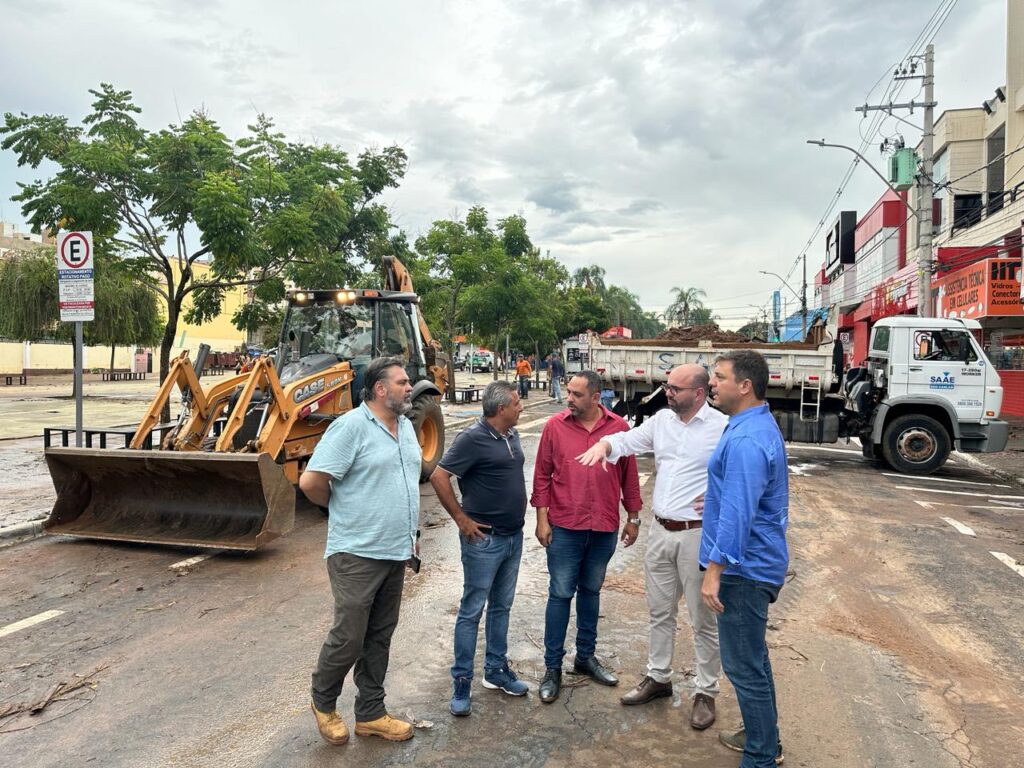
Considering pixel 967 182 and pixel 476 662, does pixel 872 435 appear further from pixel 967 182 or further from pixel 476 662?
pixel 967 182

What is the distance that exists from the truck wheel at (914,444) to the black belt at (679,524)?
9867 millimetres

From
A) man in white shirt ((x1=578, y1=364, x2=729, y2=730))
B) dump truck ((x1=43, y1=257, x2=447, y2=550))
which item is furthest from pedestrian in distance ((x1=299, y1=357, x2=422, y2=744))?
dump truck ((x1=43, y1=257, x2=447, y2=550))

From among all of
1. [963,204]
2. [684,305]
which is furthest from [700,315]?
[963,204]

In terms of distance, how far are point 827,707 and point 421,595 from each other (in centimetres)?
293

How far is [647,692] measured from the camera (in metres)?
3.85

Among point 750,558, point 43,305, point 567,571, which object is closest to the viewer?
point 750,558

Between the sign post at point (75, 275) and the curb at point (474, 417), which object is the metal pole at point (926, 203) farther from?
the sign post at point (75, 275)

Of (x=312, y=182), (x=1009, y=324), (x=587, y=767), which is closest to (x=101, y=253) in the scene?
(x=312, y=182)

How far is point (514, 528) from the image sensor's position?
3846 mm

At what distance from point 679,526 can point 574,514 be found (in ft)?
1.81

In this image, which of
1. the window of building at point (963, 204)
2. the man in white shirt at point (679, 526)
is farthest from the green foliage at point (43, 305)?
the window of building at point (963, 204)

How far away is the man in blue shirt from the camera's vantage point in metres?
2.95

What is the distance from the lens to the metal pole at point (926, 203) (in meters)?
16.8

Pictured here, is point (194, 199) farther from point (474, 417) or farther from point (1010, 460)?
point (1010, 460)
